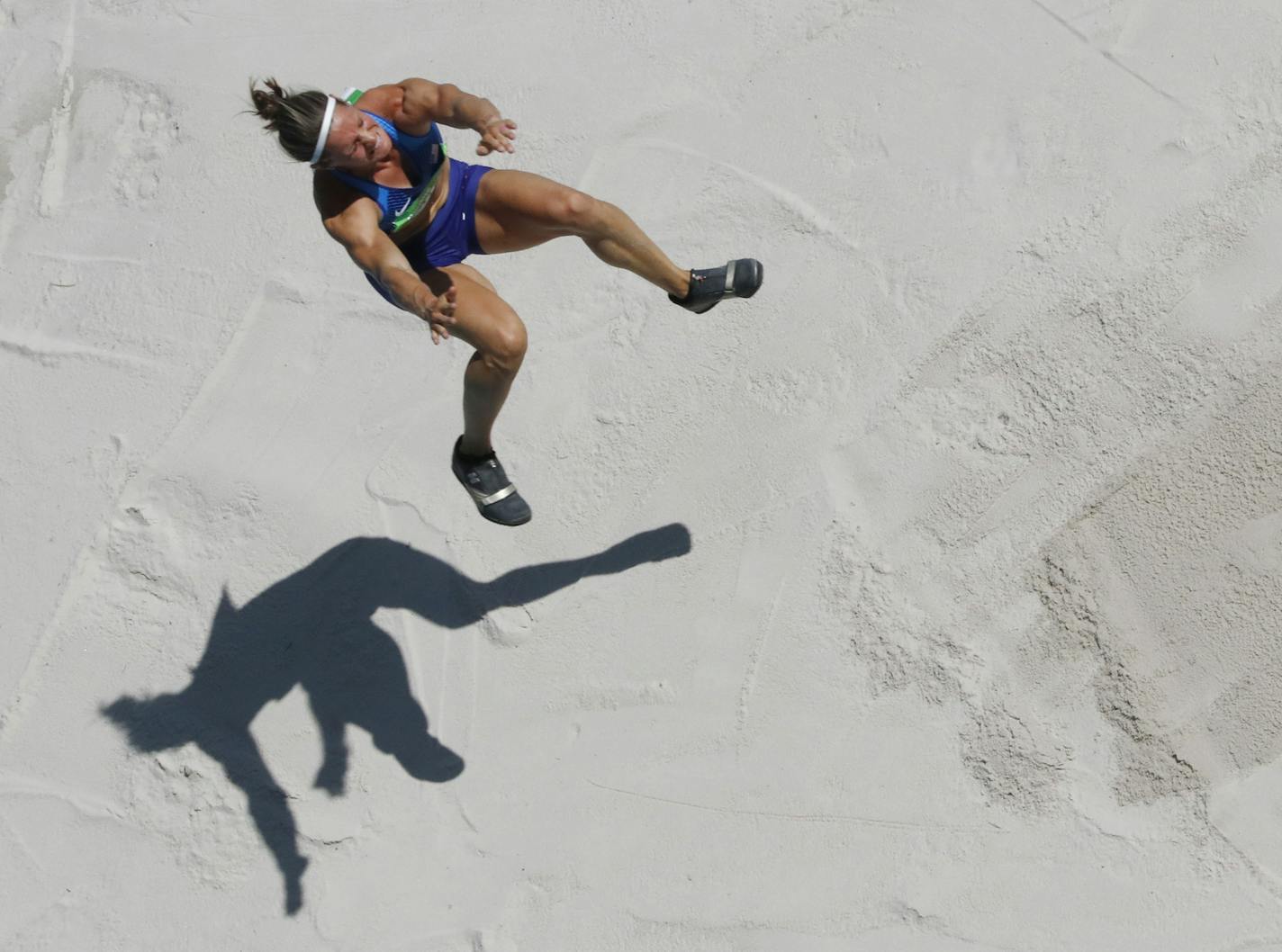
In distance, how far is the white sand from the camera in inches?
151

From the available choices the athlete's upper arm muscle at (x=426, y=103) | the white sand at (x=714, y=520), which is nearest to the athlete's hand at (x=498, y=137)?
the athlete's upper arm muscle at (x=426, y=103)

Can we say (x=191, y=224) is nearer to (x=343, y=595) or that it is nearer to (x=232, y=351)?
(x=232, y=351)

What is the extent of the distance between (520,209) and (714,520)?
125cm

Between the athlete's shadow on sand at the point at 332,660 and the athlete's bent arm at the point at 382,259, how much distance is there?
1242 mm

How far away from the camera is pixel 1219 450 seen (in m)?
3.94

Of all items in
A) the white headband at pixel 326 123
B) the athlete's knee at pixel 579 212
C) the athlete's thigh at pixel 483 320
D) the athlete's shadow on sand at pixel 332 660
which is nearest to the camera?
the white headband at pixel 326 123

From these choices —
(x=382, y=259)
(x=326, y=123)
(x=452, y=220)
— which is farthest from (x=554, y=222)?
(x=326, y=123)

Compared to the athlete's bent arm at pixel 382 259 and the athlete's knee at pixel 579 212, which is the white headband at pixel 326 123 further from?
the athlete's knee at pixel 579 212

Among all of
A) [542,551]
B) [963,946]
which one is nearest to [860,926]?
[963,946]

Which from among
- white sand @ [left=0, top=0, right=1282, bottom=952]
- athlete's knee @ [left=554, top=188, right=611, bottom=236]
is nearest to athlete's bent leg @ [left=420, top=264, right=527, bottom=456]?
athlete's knee @ [left=554, top=188, right=611, bottom=236]

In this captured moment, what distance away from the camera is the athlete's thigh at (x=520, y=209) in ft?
10.9

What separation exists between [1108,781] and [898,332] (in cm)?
156

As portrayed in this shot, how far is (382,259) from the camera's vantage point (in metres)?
3.08

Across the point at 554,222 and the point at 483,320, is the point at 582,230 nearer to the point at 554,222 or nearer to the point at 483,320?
the point at 554,222
